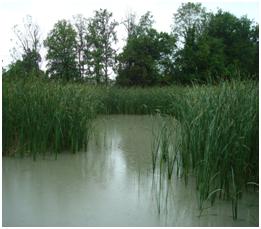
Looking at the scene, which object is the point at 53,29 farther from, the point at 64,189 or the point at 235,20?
the point at 64,189

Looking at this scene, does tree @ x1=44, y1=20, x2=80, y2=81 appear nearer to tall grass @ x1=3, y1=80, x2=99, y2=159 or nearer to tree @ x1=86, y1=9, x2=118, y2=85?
tree @ x1=86, y1=9, x2=118, y2=85

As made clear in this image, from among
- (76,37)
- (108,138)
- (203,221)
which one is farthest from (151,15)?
(203,221)

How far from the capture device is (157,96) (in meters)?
8.86

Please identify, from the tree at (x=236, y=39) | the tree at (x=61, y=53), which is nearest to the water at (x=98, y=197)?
the tree at (x=61, y=53)

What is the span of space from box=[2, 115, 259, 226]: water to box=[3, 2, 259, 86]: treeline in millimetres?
12921

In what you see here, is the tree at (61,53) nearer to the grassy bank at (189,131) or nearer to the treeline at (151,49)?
the treeline at (151,49)

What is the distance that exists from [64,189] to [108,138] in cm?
236

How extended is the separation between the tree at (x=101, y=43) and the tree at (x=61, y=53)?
3.86 feet

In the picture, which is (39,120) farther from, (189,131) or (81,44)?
(81,44)

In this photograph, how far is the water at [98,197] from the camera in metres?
2.07

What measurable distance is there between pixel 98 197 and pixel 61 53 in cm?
1752

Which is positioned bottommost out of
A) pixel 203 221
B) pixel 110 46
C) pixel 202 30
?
pixel 203 221

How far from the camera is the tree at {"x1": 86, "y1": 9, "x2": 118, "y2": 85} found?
1973cm

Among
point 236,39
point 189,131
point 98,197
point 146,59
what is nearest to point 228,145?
point 189,131
